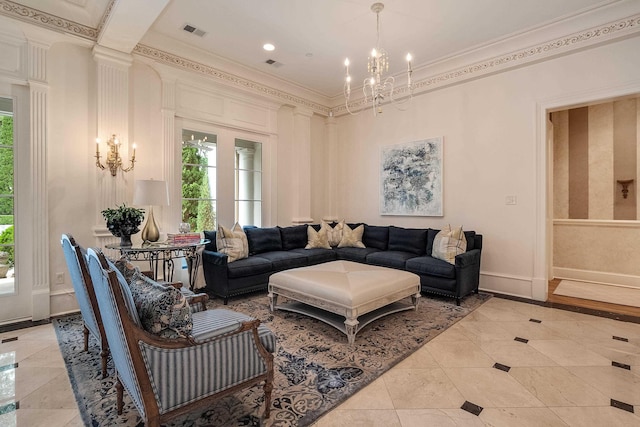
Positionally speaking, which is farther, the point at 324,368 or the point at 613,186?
the point at 613,186

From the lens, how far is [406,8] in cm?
334

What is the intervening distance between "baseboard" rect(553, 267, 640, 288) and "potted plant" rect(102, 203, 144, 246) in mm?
6326

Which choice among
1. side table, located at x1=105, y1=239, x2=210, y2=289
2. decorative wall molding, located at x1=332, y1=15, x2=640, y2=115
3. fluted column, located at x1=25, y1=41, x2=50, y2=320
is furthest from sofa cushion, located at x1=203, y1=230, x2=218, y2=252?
decorative wall molding, located at x1=332, y1=15, x2=640, y2=115

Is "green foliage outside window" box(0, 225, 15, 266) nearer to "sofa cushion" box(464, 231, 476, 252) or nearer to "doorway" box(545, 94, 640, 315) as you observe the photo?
"sofa cushion" box(464, 231, 476, 252)

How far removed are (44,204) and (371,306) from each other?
3.46 meters

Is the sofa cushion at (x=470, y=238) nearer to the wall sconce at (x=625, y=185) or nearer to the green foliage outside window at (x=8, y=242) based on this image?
the wall sconce at (x=625, y=185)

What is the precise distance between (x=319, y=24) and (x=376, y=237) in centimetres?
319

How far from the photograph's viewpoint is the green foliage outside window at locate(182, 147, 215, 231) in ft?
14.5

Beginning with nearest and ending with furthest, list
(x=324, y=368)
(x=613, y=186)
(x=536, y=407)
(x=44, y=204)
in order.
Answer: (x=536, y=407) < (x=324, y=368) < (x=44, y=204) < (x=613, y=186)

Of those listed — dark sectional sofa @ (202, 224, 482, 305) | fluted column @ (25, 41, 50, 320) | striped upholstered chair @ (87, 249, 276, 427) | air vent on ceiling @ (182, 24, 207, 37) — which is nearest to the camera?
striped upholstered chair @ (87, 249, 276, 427)

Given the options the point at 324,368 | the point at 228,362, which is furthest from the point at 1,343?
the point at 324,368

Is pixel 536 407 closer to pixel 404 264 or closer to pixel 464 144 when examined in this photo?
pixel 404 264

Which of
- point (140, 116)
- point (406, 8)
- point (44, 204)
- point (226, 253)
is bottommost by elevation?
point (226, 253)

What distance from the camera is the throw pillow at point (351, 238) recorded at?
5285 mm
